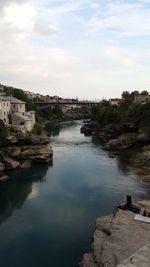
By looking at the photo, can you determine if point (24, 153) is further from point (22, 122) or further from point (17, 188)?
point (17, 188)

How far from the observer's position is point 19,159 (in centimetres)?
5528

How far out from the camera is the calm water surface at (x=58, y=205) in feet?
89.4

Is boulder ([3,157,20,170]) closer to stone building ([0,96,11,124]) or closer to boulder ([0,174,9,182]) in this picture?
boulder ([0,174,9,182])

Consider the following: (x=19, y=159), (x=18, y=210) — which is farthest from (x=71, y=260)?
(x=19, y=159)

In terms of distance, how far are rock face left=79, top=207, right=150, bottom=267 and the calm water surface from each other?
7.31 ft

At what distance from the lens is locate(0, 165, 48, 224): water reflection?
38300mm

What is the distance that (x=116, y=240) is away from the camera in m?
24.2

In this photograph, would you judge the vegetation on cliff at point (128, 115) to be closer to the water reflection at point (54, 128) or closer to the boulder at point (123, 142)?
the boulder at point (123, 142)

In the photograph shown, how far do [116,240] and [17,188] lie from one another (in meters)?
22.4

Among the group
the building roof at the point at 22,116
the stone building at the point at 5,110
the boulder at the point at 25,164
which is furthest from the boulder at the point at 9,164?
the stone building at the point at 5,110

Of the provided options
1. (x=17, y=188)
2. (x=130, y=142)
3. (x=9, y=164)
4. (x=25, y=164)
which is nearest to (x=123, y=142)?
(x=130, y=142)

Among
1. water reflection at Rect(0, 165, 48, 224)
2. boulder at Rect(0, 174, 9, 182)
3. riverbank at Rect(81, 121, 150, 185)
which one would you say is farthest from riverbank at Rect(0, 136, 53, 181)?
riverbank at Rect(81, 121, 150, 185)

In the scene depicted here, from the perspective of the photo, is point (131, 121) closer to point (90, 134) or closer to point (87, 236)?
point (90, 134)

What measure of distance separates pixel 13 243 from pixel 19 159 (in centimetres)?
2726
